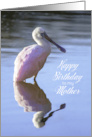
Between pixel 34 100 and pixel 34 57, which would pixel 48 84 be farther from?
pixel 34 57

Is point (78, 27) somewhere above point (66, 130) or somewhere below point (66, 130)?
above

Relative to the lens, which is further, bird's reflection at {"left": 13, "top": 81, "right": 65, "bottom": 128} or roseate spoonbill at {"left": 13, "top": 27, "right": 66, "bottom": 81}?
roseate spoonbill at {"left": 13, "top": 27, "right": 66, "bottom": 81}

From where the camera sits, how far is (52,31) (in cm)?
359

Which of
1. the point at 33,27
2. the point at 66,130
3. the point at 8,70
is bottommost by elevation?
the point at 66,130

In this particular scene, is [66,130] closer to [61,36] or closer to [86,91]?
[86,91]

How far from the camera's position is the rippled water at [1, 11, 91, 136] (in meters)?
3.31

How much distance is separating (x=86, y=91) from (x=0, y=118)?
545mm

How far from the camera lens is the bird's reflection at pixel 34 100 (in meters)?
3.38

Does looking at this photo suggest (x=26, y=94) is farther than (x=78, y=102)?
Yes

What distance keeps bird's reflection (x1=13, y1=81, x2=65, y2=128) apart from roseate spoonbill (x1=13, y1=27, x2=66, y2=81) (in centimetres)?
7

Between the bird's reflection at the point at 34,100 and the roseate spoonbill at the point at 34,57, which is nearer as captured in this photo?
the bird's reflection at the point at 34,100

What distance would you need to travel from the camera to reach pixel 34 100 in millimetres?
3592

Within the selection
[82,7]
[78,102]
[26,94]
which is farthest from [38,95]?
[82,7]

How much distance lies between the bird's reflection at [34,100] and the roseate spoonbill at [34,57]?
66mm
